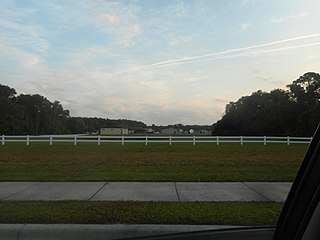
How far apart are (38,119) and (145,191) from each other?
11870 centimetres

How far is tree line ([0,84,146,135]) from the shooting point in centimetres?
9781

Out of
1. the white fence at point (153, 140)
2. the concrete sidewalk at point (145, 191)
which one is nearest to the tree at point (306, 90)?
the white fence at point (153, 140)

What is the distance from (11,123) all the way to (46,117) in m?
26.8

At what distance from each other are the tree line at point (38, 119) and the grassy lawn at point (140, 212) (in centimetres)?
8993

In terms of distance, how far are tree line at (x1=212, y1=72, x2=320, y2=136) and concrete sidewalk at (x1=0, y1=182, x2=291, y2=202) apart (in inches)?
1726

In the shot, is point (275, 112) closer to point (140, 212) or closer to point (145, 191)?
point (145, 191)

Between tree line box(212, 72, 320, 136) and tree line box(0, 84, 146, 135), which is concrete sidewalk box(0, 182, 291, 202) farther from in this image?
tree line box(0, 84, 146, 135)

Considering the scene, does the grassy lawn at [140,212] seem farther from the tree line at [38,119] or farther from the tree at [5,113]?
the tree at [5,113]

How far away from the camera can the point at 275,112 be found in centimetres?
7375

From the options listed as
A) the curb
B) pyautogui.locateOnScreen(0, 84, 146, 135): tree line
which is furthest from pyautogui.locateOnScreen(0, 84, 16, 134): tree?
the curb

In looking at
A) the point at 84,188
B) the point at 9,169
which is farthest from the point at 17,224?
the point at 9,169

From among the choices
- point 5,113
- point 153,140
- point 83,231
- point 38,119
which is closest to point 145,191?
point 83,231

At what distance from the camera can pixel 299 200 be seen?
1.43 metres

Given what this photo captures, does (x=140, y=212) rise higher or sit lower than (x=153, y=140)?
lower
